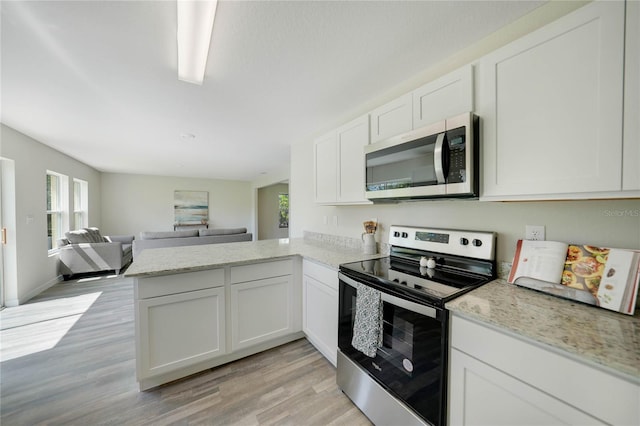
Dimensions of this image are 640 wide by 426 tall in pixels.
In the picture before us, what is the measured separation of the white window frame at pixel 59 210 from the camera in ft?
13.8

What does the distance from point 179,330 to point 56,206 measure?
4.87 meters

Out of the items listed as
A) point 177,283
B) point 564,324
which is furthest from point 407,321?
point 177,283

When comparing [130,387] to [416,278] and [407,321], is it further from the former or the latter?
[416,278]

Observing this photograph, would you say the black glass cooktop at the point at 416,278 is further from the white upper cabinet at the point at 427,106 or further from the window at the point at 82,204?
the window at the point at 82,204

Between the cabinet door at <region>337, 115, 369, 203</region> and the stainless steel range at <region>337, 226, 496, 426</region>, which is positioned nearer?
the stainless steel range at <region>337, 226, 496, 426</region>

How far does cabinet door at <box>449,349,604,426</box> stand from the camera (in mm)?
770

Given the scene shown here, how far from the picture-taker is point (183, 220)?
728 cm

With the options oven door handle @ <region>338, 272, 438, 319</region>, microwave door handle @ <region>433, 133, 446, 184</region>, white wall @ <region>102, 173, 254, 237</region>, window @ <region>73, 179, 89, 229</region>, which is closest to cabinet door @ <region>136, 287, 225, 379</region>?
oven door handle @ <region>338, 272, 438, 319</region>

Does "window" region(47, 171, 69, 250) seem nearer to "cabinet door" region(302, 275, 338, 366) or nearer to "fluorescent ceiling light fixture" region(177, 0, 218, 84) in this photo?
"fluorescent ceiling light fixture" region(177, 0, 218, 84)

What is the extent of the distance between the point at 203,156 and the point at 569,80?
495cm

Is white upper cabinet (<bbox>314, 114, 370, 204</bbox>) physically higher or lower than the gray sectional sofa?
higher

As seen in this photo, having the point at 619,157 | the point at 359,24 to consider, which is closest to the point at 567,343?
the point at 619,157

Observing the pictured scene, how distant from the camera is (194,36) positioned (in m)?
1.39

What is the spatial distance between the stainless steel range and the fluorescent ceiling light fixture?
1.71 metres
